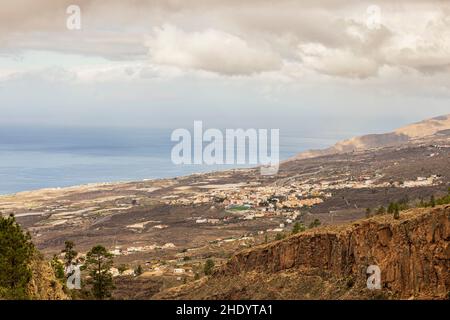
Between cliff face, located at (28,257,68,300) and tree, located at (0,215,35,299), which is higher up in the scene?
tree, located at (0,215,35,299)

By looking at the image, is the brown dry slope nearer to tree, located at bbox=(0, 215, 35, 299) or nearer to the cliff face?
the cliff face

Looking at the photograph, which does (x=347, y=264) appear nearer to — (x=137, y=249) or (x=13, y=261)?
(x=13, y=261)

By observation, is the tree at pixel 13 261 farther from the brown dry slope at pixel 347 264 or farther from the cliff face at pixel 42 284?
the brown dry slope at pixel 347 264

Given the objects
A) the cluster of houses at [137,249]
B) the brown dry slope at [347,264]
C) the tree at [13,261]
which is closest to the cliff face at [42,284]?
the tree at [13,261]

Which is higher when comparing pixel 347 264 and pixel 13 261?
pixel 13 261

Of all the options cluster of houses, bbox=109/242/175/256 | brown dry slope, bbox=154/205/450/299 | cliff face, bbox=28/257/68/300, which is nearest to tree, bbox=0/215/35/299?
cliff face, bbox=28/257/68/300

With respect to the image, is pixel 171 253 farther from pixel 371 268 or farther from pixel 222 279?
pixel 371 268

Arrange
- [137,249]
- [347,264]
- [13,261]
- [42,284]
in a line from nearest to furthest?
[13,261]
[42,284]
[347,264]
[137,249]

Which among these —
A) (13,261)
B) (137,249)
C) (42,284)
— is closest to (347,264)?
(42,284)
